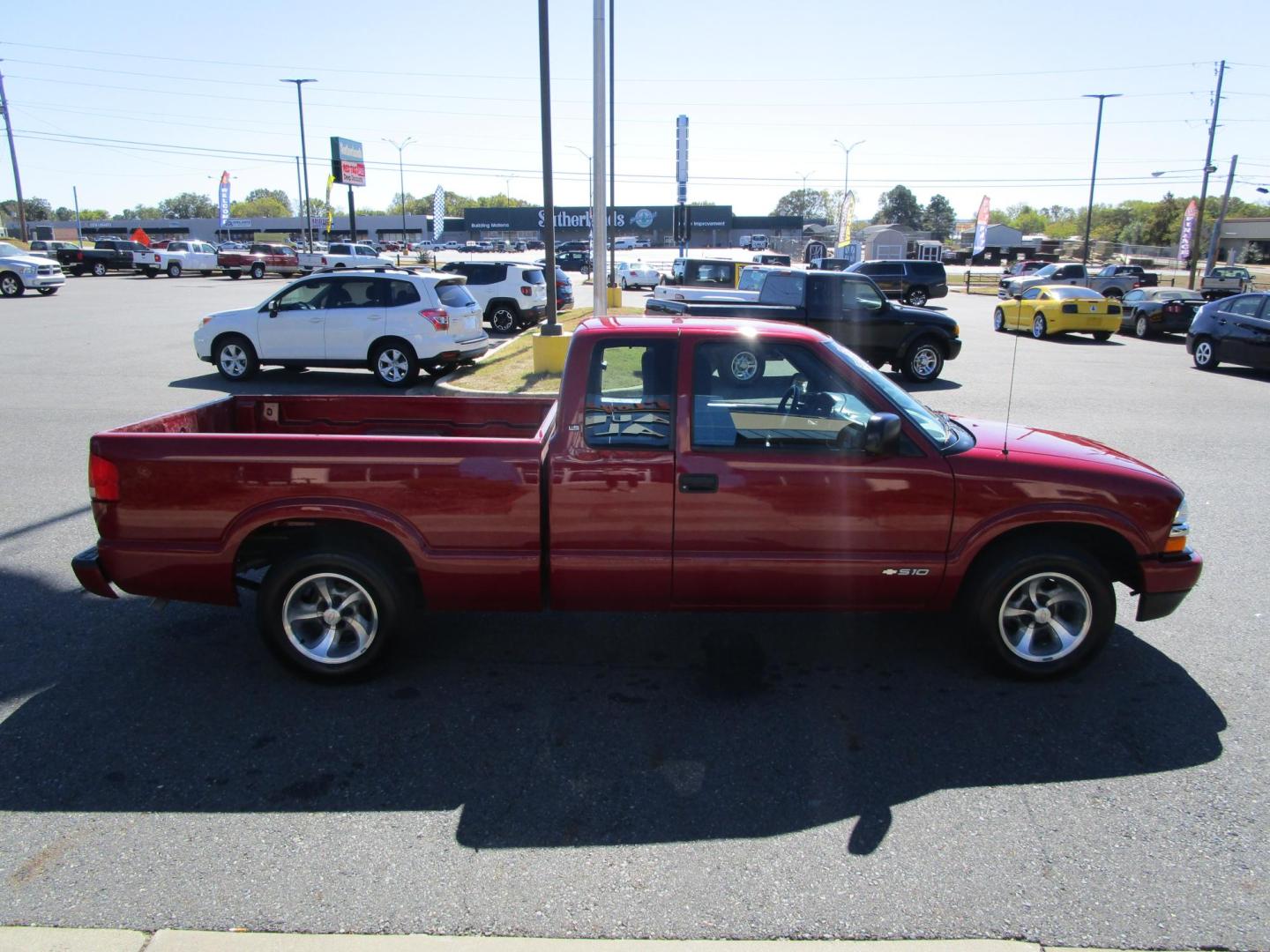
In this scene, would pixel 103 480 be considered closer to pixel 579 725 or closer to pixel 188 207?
pixel 579 725

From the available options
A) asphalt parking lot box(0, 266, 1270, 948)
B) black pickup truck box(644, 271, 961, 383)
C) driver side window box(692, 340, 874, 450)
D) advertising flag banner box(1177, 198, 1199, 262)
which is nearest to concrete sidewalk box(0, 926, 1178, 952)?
asphalt parking lot box(0, 266, 1270, 948)

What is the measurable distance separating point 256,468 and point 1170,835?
4.12 m

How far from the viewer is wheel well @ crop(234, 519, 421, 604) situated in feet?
14.1

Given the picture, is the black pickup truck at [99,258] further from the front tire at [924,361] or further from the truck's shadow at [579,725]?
the truck's shadow at [579,725]

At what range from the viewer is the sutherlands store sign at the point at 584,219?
107 meters

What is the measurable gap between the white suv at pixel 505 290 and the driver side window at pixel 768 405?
16.9 meters

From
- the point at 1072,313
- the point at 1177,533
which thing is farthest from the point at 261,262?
the point at 1177,533

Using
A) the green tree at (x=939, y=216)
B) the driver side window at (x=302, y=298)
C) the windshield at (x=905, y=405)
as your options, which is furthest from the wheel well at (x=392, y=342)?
the green tree at (x=939, y=216)

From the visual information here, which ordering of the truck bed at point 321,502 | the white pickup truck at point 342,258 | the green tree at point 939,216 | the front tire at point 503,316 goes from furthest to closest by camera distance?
the green tree at point 939,216 < the white pickup truck at point 342,258 < the front tire at point 503,316 < the truck bed at point 321,502

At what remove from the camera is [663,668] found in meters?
4.59

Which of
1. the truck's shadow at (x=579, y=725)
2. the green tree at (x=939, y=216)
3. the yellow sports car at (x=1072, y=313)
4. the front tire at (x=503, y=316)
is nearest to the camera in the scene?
the truck's shadow at (x=579, y=725)

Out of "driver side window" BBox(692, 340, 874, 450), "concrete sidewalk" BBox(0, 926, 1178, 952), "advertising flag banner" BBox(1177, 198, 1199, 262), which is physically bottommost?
"concrete sidewalk" BBox(0, 926, 1178, 952)

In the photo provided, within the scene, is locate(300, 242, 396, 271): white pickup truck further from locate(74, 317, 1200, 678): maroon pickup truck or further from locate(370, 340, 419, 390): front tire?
locate(74, 317, 1200, 678): maroon pickup truck

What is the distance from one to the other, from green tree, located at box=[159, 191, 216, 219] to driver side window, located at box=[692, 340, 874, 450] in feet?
623
